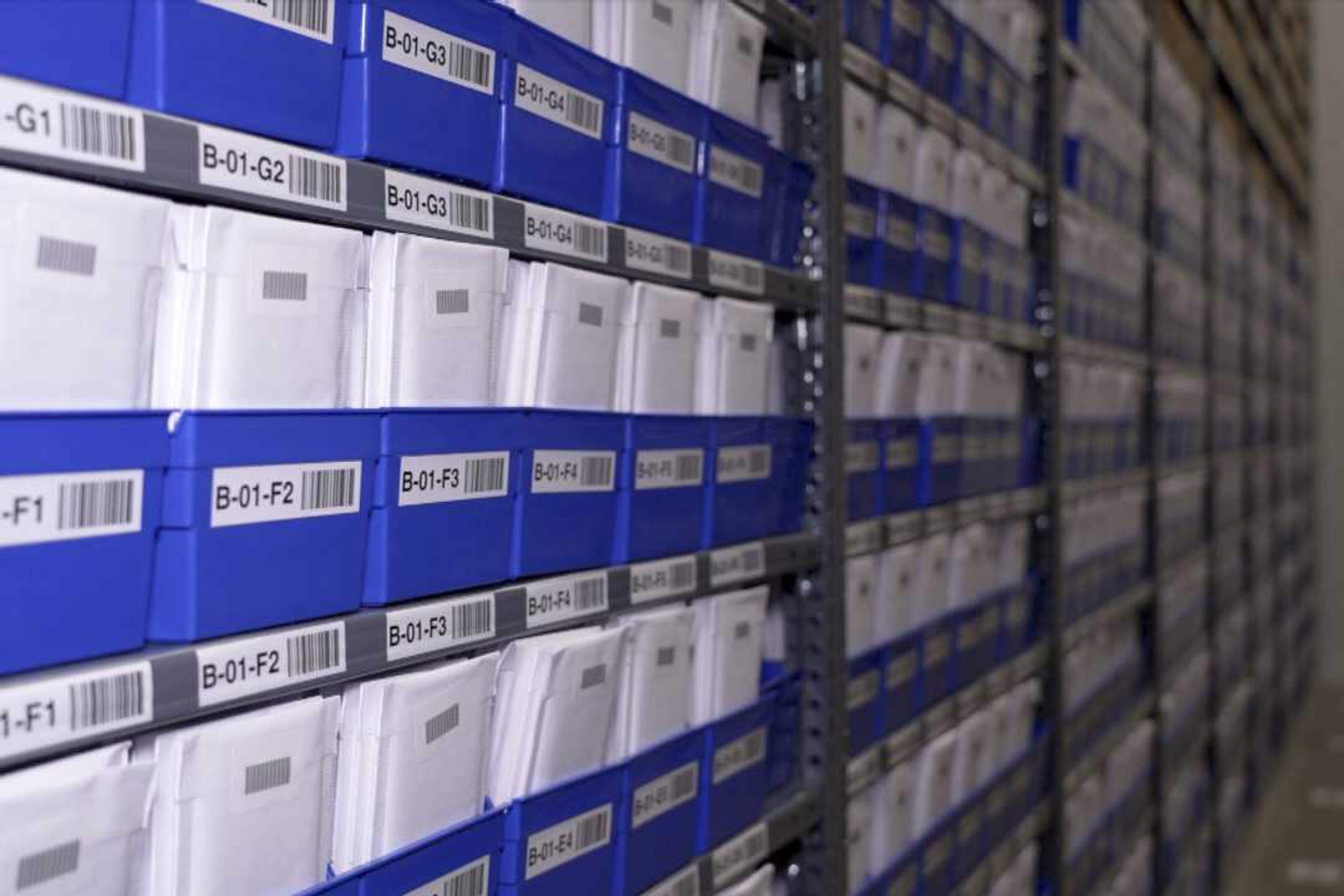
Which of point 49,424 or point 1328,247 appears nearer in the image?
point 49,424

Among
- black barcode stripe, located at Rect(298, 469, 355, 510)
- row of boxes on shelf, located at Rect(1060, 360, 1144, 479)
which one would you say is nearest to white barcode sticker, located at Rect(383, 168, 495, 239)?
black barcode stripe, located at Rect(298, 469, 355, 510)

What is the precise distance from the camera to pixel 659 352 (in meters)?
1.60

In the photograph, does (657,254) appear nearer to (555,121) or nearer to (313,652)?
(555,121)

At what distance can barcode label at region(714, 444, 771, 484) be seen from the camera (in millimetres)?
1750

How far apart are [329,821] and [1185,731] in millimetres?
4077

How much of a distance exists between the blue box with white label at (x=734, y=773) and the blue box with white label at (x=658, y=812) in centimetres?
2

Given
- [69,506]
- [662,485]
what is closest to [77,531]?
[69,506]

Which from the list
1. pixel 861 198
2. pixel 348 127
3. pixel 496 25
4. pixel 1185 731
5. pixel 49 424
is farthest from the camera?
pixel 1185 731

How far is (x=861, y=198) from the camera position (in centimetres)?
216

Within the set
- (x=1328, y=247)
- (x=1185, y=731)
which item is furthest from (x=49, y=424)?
(x=1328, y=247)

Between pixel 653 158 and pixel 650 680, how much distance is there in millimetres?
577

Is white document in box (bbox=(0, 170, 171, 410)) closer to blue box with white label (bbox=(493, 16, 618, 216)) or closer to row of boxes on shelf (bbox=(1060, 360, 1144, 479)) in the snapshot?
blue box with white label (bbox=(493, 16, 618, 216))

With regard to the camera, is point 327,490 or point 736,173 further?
point 736,173

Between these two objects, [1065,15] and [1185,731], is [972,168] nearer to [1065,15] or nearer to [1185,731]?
[1065,15]
